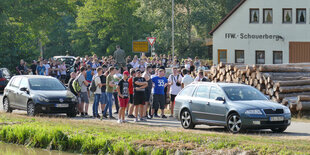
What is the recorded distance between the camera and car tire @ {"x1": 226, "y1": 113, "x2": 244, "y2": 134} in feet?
57.8

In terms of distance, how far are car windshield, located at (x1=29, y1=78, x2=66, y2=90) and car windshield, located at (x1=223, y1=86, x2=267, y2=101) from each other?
7799 mm

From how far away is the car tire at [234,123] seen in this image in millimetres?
17609

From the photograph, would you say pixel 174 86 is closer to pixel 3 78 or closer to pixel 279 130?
→ pixel 279 130

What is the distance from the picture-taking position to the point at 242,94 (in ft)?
60.8

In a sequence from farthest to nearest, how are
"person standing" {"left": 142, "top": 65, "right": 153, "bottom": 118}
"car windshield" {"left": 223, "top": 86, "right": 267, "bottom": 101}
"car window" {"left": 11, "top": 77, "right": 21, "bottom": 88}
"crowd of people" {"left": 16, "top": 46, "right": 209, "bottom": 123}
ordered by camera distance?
"car window" {"left": 11, "top": 77, "right": 21, "bottom": 88}
"person standing" {"left": 142, "top": 65, "right": 153, "bottom": 118}
"crowd of people" {"left": 16, "top": 46, "right": 209, "bottom": 123}
"car windshield" {"left": 223, "top": 86, "right": 267, "bottom": 101}

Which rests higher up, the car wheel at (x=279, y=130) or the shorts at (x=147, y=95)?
the shorts at (x=147, y=95)

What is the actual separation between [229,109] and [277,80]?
7.90m

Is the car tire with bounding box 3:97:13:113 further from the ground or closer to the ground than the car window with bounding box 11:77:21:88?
closer to the ground

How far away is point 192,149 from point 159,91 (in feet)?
27.1

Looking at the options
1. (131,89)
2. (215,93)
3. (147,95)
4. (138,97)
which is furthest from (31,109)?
(215,93)

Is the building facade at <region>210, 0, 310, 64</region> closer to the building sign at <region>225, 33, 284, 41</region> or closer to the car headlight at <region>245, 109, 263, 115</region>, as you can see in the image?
the building sign at <region>225, 33, 284, 41</region>

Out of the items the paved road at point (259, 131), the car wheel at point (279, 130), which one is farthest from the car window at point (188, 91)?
the car wheel at point (279, 130)

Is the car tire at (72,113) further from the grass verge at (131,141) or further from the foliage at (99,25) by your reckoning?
the foliage at (99,25)

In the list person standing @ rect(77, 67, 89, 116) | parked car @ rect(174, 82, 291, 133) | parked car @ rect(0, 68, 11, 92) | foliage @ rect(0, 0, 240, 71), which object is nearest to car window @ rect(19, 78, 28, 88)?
person standing @ rect(77, 67, 89, 116)
